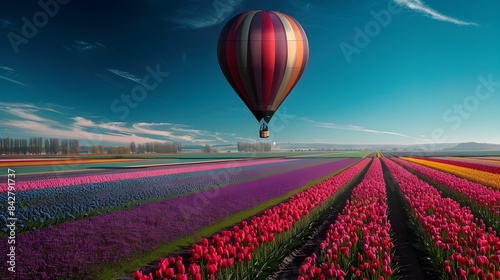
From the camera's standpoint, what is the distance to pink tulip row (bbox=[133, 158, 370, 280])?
21.5 ft

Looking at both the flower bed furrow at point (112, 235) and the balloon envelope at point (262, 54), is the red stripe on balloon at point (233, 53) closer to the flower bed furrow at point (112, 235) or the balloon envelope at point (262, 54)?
the balloon envelope at point (262, 54)

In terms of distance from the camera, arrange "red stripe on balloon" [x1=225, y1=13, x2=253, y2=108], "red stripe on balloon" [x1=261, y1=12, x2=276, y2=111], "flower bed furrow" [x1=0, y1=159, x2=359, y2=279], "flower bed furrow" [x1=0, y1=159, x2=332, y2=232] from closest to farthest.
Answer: "flower bed furrow" [x1=0, y1=159, x2=359, y2=279] → "flower bed furrow" [x1=0, y1=159, x2=332, y2=232] → "red stripe on balloon" [x1=261, y1=12, x2=276, y2=111] → "red stripe on balloon" [x1=225, y1=13, x2=253, y2=108]

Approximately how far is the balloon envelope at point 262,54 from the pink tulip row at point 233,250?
25.0 ft

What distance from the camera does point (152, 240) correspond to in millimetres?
10891

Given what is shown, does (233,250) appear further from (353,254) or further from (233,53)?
(233,53)

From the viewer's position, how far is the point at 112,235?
35.0ft

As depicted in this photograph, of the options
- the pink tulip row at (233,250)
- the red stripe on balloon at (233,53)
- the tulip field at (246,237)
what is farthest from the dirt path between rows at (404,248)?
the red stripe on balloon at (233,53)

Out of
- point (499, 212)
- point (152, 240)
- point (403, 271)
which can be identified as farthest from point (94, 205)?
point (499, 212)

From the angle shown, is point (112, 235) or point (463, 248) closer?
point (463, 248)

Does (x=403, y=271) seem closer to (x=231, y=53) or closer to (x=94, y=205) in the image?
(x=94, y=205)

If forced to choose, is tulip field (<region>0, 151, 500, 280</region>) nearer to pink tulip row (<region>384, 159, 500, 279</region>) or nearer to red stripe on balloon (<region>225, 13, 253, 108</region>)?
pink tulip row (<region>384, 159, 500, 279</region>)

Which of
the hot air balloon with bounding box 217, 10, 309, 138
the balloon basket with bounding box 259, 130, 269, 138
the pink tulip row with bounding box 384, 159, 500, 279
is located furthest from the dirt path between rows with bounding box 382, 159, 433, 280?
the hot air balloon with bounding box 217, 10, 309, 138

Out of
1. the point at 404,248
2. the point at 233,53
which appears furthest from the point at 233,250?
the point at 233,53

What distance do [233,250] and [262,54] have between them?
1367cm
